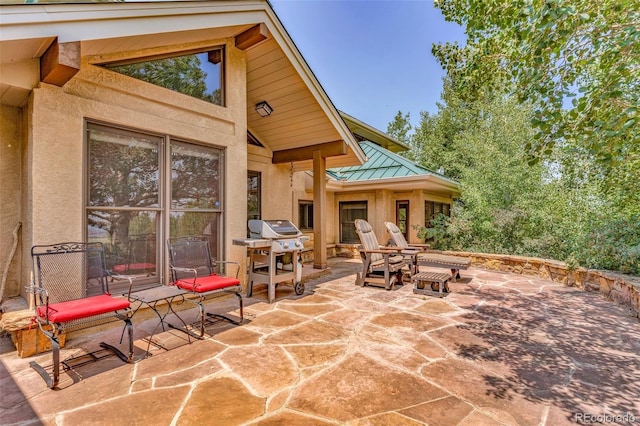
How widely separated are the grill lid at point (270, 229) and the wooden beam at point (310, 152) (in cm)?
224

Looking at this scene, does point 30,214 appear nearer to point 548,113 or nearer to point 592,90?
point 548,113

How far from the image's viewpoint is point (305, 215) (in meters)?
10.0

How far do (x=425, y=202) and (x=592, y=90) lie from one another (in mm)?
7934

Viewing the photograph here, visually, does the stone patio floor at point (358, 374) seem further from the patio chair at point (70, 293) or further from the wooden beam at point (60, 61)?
the wooden beam at point (60, 61)

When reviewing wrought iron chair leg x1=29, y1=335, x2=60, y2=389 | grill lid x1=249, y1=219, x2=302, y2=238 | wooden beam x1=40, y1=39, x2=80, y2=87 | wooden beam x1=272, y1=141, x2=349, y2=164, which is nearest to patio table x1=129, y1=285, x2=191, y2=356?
wrought iron chair leg x1=29, y1=335, x2=60, y2=389

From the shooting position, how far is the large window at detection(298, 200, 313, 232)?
9.81 metres

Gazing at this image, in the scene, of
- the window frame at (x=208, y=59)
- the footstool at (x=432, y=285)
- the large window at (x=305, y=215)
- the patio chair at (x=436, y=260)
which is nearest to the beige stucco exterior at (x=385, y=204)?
the large window at (x=305, y=215)

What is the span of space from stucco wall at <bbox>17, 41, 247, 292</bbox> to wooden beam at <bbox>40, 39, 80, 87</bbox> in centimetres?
26

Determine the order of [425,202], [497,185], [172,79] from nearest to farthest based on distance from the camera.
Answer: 1. [172,79]
2. [497,185]
3. [425,202]

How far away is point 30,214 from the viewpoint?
323 cm

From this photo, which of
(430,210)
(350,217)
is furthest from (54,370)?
(430,210)

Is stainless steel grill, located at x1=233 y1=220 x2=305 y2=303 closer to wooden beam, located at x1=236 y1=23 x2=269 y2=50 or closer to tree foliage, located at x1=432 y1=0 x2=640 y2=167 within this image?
wooden beam, located at x1=236 y1=23 x2=269 y2=50

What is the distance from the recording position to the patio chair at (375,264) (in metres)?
6.19

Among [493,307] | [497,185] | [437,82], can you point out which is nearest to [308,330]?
[493,307]
